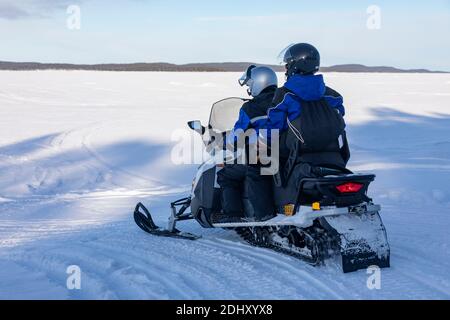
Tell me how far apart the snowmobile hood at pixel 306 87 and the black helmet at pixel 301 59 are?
0.27 feet

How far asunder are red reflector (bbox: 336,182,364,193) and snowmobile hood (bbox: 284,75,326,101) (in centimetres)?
66

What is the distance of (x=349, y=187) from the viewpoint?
4.04m

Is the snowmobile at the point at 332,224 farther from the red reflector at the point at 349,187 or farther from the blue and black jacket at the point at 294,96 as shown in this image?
the blue and black jacket at the point at 294,96

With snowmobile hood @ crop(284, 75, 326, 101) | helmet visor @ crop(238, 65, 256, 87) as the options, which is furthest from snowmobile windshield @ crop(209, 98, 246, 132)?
snowmobile hood @ crop(284, 75, 326, 101)

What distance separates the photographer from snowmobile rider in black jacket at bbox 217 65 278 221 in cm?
456

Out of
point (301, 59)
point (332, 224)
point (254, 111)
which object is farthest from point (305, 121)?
point (332, 224)

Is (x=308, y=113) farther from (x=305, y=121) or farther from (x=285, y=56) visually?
(x=285, y=56)

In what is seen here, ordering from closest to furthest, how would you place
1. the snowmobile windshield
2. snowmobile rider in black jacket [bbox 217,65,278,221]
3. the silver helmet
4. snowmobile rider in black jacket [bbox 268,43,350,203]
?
snowmobile rider in black jacket [bbox 268,43,350,203] → snowmobile rider in black jacket [bbox 217,65,278,221] → the silver helmet → the snowmobile windshield

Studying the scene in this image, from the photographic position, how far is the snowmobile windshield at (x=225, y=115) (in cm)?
517

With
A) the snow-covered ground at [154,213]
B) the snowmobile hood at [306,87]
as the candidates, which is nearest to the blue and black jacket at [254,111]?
the snowmobile hood at [306,87]

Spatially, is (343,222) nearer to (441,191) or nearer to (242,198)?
(242,198)

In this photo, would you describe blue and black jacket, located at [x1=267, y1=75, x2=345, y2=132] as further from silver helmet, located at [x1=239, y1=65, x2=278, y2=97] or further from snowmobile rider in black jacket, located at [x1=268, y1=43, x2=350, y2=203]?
silver helmet, located at [x1=239, y1=65, x2=278, y2=97]

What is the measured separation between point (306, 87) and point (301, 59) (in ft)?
0.71

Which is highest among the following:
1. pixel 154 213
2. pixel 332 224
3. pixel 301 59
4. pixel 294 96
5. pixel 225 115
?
pixel 301 59
